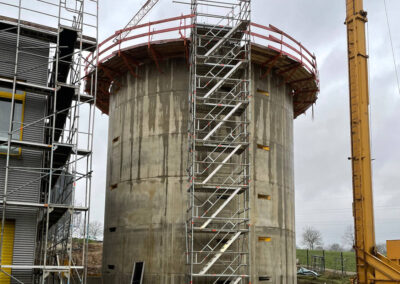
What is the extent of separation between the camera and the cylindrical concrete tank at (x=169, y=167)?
21484 millimetres

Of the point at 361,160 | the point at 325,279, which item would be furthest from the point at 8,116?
the point at 325,279

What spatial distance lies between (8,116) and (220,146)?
27.9ft

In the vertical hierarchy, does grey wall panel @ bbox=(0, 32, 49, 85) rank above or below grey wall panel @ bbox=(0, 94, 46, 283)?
above

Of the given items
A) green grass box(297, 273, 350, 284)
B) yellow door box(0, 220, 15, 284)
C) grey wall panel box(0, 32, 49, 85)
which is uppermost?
grey wall panel box(0, 32, 49, 85)

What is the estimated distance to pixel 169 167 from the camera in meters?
22.0

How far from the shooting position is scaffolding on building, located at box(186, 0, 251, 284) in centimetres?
2003

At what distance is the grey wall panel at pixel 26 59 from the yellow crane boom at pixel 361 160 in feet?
47.1

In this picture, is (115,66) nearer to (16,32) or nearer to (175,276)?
(16,32)

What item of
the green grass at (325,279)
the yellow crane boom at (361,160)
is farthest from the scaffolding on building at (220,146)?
the green grass at (325,279)

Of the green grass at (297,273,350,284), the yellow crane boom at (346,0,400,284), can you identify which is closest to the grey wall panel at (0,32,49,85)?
the yellow crane boom at (346,0,400,284)

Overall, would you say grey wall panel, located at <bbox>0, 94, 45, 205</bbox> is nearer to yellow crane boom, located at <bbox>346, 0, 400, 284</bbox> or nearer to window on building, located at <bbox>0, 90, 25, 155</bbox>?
window on building, located at <bbox>0, 90, 25, 155</bbox>

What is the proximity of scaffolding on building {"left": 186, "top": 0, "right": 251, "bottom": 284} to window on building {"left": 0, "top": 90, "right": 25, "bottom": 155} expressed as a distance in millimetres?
6907

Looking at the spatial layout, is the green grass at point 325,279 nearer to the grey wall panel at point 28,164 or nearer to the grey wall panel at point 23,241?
the grey wall panel at point 23,241

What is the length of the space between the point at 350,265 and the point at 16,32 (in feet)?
183
